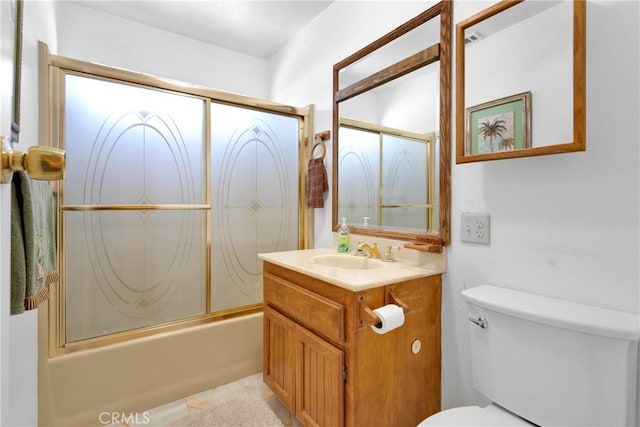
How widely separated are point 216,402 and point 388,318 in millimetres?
1347

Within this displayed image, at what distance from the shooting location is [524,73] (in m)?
1.13

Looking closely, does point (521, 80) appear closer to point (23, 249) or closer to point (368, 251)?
point (368, 251)

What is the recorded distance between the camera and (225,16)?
226cm

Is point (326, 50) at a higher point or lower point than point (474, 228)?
higher

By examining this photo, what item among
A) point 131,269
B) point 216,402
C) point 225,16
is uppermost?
point 225,16

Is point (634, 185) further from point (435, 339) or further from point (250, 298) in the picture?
point (250, 298)

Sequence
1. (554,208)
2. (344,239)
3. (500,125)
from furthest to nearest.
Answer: (344,239) < (500,125) < (554,208)

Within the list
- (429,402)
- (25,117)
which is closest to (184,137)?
(25,117)

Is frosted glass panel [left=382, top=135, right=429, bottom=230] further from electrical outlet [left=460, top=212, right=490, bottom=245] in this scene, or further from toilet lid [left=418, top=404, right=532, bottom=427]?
toilet lid [left=418, top=404, right=532, bottom=427]

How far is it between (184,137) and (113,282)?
38.2 inches

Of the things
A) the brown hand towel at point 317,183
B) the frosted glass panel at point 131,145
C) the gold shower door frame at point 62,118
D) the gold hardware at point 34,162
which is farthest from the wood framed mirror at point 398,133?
the gold hardware at point 34,162

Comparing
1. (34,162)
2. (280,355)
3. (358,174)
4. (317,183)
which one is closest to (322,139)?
(317,183)

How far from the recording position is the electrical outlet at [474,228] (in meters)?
1.27

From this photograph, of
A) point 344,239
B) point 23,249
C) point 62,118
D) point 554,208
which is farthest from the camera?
point 344,239
